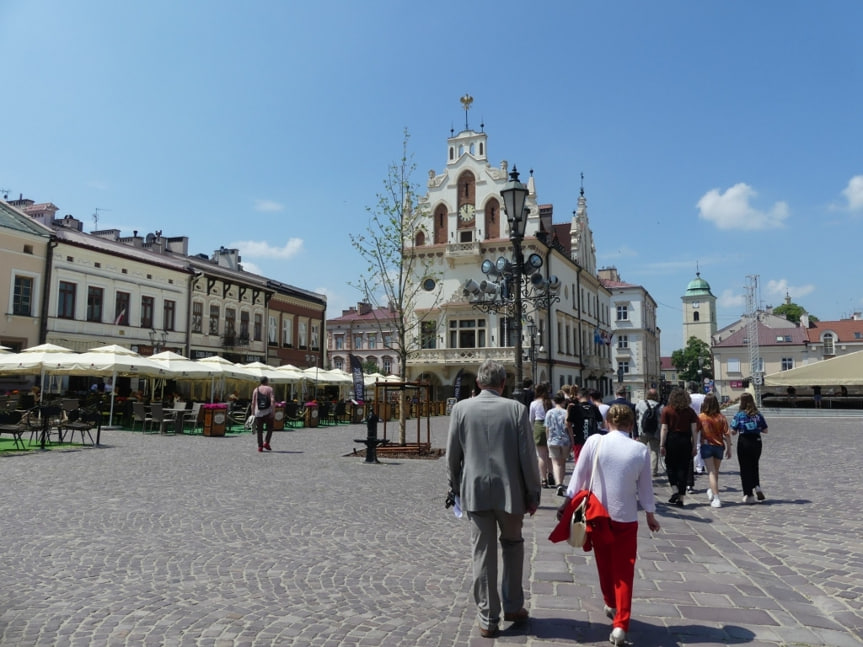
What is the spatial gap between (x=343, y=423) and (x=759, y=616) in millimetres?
25342

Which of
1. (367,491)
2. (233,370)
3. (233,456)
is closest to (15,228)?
(233,370)

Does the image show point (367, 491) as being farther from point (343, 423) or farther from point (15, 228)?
point (15, 228)

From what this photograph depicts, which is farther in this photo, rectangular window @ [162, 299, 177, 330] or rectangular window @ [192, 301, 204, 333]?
rectangular window @ [192, 301, 204, 333]

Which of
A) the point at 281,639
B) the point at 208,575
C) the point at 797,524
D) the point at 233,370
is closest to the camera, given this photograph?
the point at 281,639

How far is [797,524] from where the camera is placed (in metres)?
7.69

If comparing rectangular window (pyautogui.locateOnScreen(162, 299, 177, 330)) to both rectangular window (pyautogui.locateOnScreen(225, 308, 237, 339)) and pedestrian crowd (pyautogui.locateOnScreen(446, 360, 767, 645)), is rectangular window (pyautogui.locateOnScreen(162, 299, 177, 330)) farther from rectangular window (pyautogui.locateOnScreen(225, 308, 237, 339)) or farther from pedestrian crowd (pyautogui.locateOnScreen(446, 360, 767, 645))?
pedestrian crowd (pyautogui.locateOnScreen(446, 360, 767, 645))

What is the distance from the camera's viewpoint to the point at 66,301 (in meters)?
29.5

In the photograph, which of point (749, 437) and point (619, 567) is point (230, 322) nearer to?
point (749, 437)

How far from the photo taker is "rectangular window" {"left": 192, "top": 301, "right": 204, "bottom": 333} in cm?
3681

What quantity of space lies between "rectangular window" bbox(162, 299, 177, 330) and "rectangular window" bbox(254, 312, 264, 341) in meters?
7.40

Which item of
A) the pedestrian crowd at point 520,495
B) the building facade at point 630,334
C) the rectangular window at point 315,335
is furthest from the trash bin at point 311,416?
the building facade at point 630,334

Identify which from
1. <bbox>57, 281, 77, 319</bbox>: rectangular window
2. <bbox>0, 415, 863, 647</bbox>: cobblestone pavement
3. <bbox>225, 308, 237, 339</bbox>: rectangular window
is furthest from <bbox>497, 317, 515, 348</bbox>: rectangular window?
<bbox>0, 415, 863, 647</bbox>: cobblestone pavement

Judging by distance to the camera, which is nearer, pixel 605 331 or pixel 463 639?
pixel 463 639

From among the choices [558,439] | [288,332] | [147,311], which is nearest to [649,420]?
[558,439]
